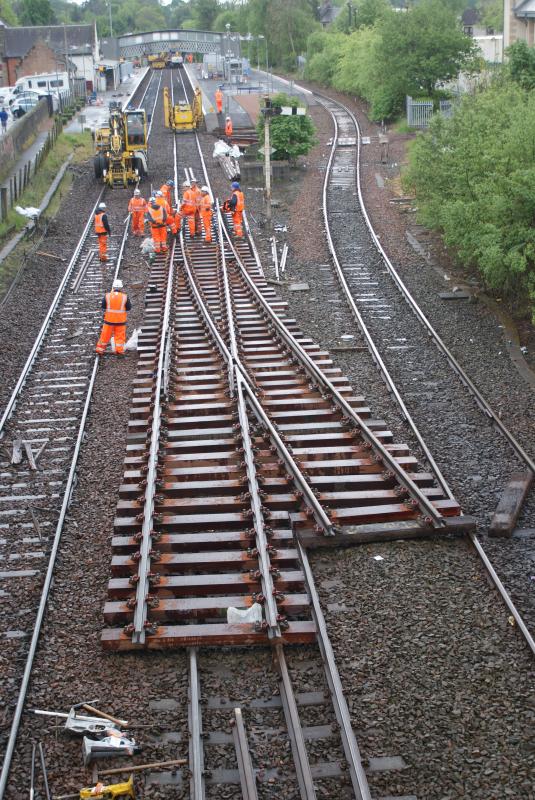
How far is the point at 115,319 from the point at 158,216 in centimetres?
666

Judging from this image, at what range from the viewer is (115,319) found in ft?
47.4

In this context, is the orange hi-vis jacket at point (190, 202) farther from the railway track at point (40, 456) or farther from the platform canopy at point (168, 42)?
the platform canopy at point (168, 42)

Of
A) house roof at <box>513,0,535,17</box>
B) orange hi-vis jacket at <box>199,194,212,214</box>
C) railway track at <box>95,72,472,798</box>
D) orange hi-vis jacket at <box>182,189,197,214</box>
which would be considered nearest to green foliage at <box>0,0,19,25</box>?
house roof at <box>513,0,535,17</box>

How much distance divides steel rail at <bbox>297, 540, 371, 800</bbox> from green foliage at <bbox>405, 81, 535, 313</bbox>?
7713 mm

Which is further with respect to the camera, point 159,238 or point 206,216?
Answer: point 206,216

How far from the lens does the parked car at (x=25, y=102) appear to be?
46.3 metres

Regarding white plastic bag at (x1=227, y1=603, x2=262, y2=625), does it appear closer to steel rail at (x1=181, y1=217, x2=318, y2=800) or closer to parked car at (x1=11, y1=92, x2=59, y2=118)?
steel rail at (x1=181, y1=217, x2=318, y2=800)

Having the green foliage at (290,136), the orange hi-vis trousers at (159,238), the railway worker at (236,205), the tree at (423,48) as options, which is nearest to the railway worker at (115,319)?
the orange hi-vis trousers at (159,238)

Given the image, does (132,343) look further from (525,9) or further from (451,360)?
(525,9)

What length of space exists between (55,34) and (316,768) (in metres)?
86.6

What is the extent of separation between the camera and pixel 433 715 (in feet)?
21.6

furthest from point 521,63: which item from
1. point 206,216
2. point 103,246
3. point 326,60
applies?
point 326,60

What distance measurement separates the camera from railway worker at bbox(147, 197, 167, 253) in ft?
66.6

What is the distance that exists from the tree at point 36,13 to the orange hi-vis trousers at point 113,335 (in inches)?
3911
